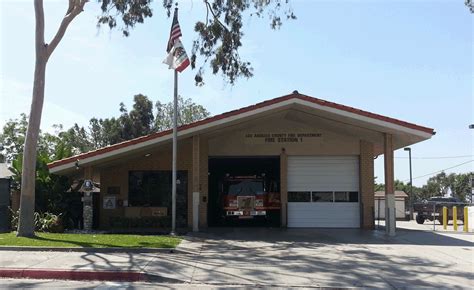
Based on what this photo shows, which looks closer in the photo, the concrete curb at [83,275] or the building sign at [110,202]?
the concrete curb at [83,275]

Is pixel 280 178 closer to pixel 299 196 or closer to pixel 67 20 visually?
pixel 299 196

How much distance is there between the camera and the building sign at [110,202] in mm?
23153

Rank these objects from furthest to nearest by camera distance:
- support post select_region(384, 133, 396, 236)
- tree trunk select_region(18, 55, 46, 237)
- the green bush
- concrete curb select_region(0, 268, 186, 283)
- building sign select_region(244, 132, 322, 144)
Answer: building sign select_region(244, 132, 322, 144) → support post select_region(384, 133, 396, 236) → the green bush → tree trunk select_region(18, 55, 46, 237) → concrete curb select_region(0, 268, 186, 283)

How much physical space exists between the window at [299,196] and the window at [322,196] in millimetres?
261

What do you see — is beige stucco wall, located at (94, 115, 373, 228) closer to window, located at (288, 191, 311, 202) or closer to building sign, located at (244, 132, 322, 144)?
building sign, located at (244, 132, 322, 144)

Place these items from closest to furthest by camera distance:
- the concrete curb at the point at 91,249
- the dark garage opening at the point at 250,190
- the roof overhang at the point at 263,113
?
the concrete curb at the point at 91,249 → the roof overhang at the point at 263,113 → the dark garage opening at the point at 250,190

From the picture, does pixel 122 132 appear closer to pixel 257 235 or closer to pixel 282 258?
pixel 257 235

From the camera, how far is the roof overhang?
19.4 meters

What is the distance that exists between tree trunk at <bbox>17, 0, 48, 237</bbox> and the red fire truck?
360 inches

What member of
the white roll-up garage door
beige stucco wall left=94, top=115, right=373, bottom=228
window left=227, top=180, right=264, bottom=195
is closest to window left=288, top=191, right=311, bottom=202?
the white roll-up garage door

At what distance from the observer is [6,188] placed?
68.5ft

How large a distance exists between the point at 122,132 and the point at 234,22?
136 feet

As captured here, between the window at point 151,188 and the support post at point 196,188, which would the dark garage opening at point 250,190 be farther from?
the support post at point 196,188

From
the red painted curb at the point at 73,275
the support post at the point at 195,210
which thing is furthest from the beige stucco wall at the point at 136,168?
the red painted curb at the point at 73,275
